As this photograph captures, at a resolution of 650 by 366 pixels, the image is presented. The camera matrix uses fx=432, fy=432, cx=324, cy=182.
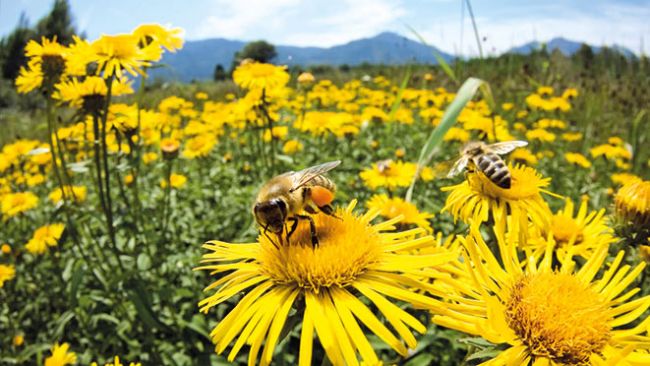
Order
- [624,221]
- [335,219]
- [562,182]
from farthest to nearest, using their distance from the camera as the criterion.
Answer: [562,182]
[624,221]
[335,219]

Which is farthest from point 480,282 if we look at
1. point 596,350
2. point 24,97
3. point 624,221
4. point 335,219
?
point 24,97

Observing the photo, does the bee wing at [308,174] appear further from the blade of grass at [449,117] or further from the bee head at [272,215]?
the blade of grass at [449,117]

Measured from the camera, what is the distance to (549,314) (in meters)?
0.96

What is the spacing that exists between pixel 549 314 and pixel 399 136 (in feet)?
20.0

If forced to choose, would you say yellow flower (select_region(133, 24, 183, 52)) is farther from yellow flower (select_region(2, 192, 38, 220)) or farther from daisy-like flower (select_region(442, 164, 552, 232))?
yellow flower (select_region(2, 192, 38, 220))

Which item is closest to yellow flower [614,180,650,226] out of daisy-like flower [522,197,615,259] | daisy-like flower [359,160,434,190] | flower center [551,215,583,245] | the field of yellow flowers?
the field of yellow flowers

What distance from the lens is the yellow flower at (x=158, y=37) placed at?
2.62 m

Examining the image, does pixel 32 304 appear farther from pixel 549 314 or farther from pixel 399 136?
pixel 399 136

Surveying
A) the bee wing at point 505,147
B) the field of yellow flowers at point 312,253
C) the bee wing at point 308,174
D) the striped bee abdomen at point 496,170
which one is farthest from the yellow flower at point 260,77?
the bee wing at point 308,174

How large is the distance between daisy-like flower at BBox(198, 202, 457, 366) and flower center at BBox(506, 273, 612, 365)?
0.66 ft

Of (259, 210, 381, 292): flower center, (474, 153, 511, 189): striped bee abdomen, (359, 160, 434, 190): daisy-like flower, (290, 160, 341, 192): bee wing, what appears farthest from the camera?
(359, 160, 434, 190): daisy-like flower

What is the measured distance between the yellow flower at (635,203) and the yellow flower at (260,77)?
106 inches

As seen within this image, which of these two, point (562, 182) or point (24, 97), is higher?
point (24, 97)

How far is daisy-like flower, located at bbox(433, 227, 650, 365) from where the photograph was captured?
88 centimetres
